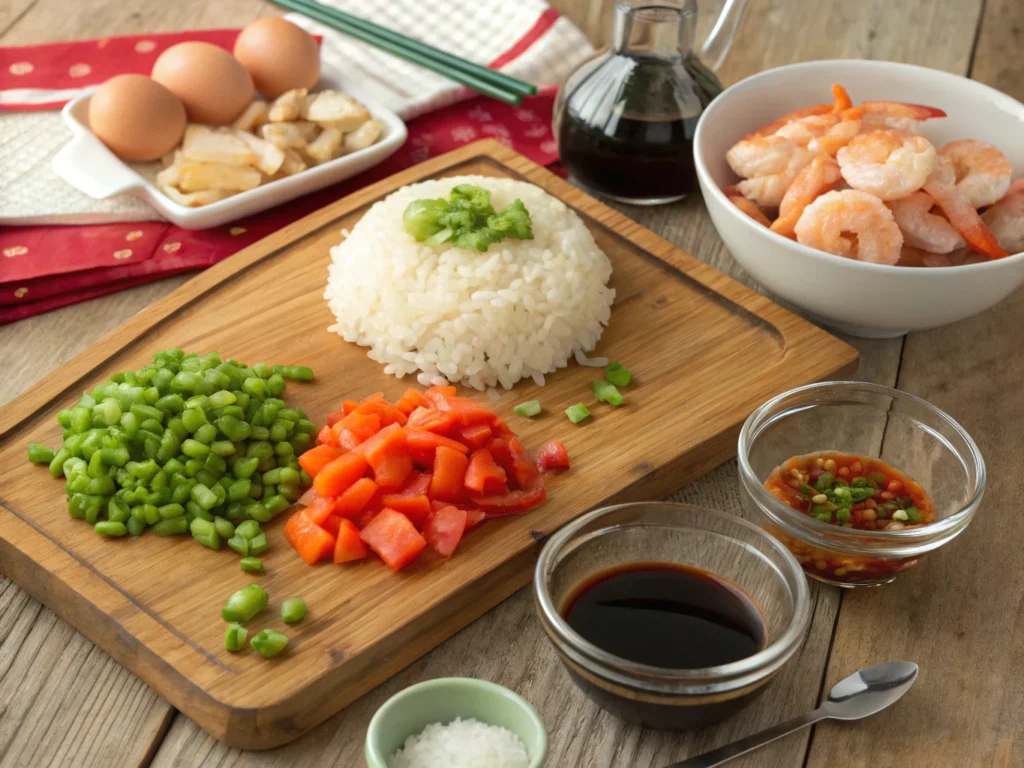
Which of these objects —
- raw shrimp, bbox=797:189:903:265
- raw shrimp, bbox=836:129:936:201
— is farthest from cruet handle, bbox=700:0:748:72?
raw shrimp, bbox=797:189:903:265

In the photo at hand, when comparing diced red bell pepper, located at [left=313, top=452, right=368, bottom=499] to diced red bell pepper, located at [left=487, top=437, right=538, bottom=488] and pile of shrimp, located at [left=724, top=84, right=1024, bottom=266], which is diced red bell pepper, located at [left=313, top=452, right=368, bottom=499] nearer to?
diced red bell pepper, located at [left=487, top=437, right=538, bottom=488]

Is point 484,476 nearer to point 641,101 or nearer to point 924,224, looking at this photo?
point 924,224

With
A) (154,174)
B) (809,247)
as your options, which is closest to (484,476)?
(809,247)

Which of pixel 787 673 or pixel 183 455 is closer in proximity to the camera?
pixel 787 673

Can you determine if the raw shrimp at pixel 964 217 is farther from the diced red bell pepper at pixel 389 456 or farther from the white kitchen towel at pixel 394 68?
the white kitchen towel at pixel 394 68

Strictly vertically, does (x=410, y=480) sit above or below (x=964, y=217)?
below

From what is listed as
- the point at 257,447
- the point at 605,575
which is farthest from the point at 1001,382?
the point at 257,447
